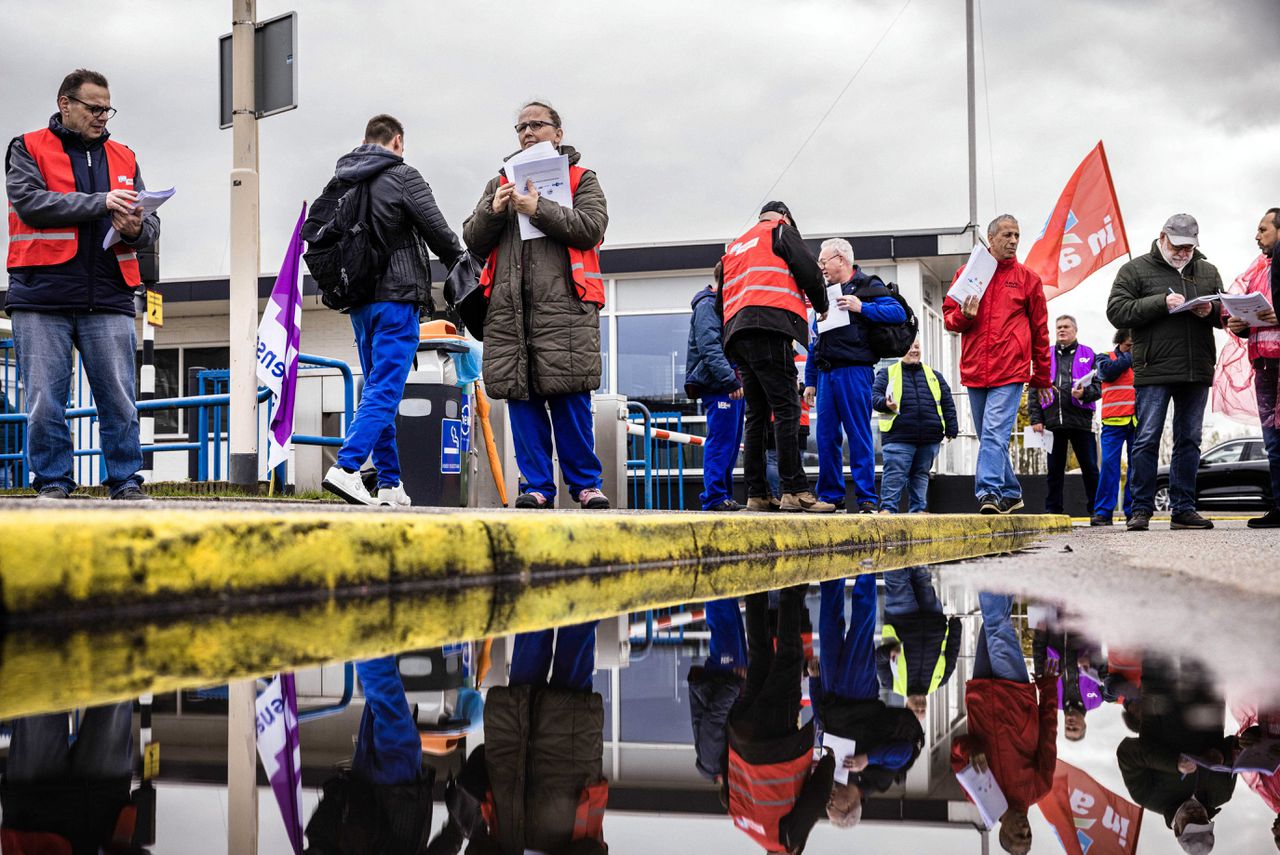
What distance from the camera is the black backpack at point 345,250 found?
18.8 feet

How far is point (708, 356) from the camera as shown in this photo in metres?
8.68

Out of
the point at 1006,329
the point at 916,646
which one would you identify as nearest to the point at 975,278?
the point at 1006,329

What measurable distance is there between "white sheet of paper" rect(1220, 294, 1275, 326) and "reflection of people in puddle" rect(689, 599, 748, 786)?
19.6ft

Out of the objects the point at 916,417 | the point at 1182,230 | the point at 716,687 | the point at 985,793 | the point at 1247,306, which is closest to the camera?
the point at 985,793

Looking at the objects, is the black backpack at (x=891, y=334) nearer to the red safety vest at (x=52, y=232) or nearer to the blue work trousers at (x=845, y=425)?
the blue work trousers at (x=845, y=425)

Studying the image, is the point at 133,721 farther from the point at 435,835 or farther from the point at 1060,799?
the point at 1060,799

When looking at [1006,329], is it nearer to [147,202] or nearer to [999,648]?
[147,202]

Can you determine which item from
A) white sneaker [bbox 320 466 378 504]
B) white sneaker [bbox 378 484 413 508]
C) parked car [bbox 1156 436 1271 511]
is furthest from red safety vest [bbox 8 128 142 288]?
parked car [bbox 1156 436 1271 511]

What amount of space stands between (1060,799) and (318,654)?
4.30 feet

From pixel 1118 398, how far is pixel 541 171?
709 centimetres

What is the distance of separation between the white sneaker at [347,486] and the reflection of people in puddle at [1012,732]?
386 cm

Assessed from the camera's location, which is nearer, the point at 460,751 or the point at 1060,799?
the point at 1060,799

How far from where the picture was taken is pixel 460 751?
1417mm

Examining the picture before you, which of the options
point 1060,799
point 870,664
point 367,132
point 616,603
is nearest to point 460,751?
point 1060,799
